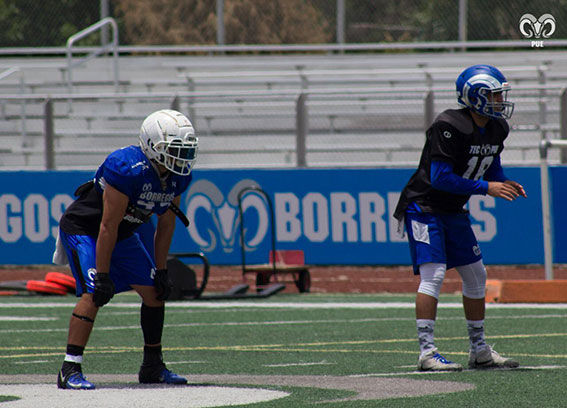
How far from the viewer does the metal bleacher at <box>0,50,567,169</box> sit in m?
18.9

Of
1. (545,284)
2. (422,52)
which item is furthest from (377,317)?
(422,52)

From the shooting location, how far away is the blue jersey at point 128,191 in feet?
22.2

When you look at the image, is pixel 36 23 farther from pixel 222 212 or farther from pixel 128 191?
pixel 128 191

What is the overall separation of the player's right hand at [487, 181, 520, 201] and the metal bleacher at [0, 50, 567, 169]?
29.8 feet

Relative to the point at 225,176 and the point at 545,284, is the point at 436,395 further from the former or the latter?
the point at 225,176

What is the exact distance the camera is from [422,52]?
27453 mm

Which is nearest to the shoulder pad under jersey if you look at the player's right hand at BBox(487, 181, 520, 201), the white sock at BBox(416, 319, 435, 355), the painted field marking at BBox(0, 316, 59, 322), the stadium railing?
the player's right hand at BBox(487, 181, 520, 201)

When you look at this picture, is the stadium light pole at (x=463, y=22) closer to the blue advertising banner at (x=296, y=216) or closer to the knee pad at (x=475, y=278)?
the blue advertising banner at (x=296, y=216)

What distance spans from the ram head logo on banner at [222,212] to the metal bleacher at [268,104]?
1.21 metres

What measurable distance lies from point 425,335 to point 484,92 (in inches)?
63.6

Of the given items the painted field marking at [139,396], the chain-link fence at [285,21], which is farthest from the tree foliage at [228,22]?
the painted field marking at [139,396]

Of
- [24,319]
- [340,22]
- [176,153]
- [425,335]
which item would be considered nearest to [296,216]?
[24,319]

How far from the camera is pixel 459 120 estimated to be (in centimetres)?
770

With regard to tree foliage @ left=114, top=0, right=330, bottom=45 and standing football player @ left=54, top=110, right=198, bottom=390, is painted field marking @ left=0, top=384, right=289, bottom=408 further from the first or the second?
tree foliage @ left=114, top=0, right=330, bottom=45
